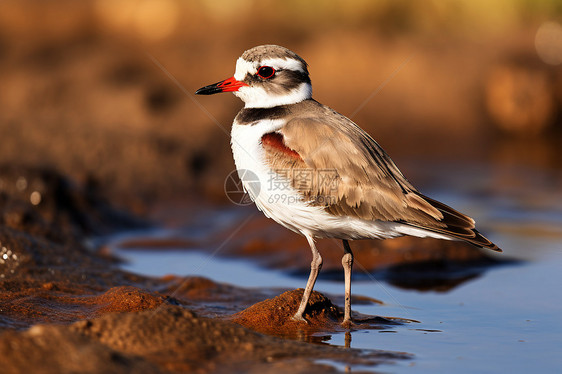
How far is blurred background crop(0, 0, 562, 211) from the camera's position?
15641 mm

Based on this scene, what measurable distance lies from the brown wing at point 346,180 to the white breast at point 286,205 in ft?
0.23

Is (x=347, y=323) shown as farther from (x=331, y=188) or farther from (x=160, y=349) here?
(x=160, y=349)

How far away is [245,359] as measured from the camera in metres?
5.11

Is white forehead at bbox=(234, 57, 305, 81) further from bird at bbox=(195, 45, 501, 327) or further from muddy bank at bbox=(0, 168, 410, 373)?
muddy bank at bbox=(0, 168, 410, 373)

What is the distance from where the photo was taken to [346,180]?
21.7 feet

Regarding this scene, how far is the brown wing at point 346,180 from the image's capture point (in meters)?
6.55

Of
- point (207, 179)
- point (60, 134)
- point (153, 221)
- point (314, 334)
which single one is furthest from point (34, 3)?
point (314, 334)

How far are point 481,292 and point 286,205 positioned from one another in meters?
2.91

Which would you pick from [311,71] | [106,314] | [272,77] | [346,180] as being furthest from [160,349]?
[311,71]

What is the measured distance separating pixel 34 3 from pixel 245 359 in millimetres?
17329

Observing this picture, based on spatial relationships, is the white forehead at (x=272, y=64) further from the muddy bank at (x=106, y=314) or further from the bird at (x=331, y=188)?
the muddy bank at (x=106, y=314)

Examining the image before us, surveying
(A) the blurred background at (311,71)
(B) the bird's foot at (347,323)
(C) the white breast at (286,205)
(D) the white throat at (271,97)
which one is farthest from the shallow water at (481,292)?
(D) the white throat at (271,97)

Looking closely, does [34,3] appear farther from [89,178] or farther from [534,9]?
[534,9]

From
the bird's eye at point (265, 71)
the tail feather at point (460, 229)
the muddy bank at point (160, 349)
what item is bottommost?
the muddy bank at point (160, 349)
